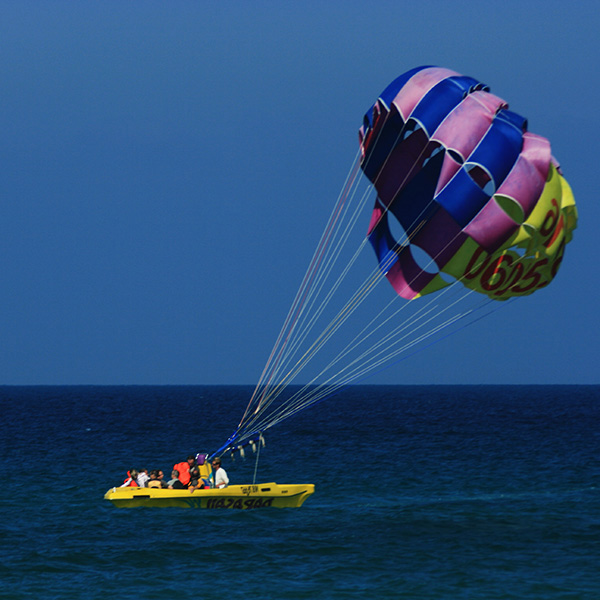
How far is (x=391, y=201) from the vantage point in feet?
84.0

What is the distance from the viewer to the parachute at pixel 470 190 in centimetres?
2245

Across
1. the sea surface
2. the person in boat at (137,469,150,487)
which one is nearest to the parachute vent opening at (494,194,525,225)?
the sea surface

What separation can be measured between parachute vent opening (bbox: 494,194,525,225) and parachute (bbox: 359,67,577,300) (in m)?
0.02

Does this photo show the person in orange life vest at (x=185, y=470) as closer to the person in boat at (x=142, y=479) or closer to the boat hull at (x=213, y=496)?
the boat hull at (x=213, y=496)

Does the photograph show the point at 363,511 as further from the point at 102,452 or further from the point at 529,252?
the point at 102,452

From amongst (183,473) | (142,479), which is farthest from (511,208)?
(142,479)

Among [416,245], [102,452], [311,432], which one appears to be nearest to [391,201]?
[416,245]

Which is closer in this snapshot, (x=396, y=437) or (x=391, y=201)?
(x=391, y=201)

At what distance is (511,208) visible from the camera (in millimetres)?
22453

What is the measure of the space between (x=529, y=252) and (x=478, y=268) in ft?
A: 4.90

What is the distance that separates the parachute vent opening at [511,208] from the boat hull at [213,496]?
11.0 metres

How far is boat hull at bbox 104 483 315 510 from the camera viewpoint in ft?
90.5

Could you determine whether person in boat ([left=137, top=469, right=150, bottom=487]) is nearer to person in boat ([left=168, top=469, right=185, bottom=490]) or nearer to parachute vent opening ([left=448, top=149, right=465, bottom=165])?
person in boat ([left=168, top=469, right=185, bottom=490])

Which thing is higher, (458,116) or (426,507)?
(458,116)
